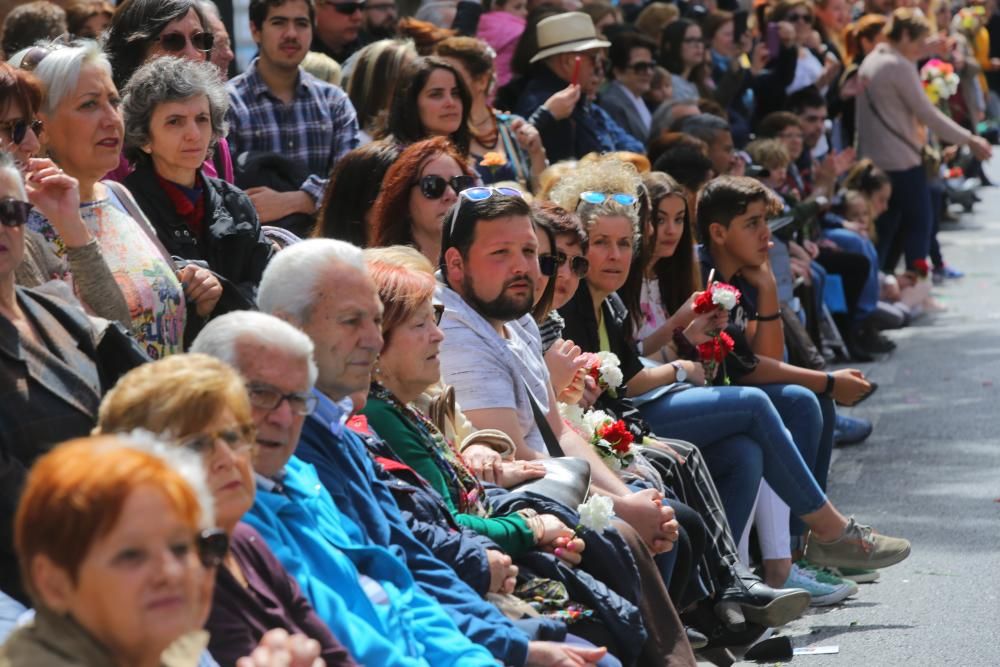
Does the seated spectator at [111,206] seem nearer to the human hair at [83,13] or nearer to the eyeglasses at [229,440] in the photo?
the eyeglasses at [229,440]

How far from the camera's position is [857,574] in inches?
283

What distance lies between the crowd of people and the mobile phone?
4562mm

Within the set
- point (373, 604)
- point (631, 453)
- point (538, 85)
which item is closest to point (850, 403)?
point (631, 453)

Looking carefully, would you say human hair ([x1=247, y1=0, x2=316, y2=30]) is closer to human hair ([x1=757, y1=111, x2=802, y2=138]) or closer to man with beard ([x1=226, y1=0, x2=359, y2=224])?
man with beard ([x1=226, y1=0, x2=359, y2=224])

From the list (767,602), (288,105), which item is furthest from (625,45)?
(767,602)

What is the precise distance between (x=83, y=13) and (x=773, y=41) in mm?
8826

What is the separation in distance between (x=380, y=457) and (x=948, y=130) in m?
11.1

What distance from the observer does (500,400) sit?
17.5ft

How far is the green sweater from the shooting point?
452cm

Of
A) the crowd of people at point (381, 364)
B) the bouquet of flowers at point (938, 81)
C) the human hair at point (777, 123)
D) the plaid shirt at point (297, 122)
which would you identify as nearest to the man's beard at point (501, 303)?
the crowd of people at point (381, 364)

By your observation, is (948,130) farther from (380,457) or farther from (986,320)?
(380,457)

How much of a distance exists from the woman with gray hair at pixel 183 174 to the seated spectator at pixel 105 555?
8.68 feet

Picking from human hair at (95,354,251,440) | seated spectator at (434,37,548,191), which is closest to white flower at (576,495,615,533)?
human hair at (95,354,251,440)

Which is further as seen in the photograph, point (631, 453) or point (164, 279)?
point (631, 453)
